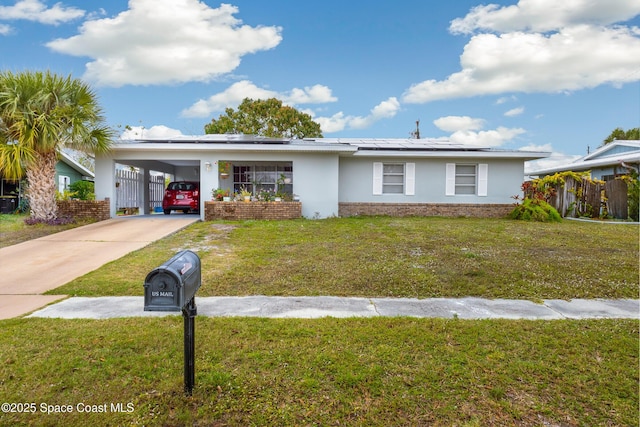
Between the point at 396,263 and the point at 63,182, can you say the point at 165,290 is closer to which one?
the point at 396,263

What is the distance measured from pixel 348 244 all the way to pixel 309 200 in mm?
5816

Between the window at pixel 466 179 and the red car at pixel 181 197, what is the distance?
1089cm

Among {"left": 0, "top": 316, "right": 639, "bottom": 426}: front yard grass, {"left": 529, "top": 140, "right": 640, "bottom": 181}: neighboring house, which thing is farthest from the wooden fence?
{"left": 0, "top": 316, "right": 639, "bottom": 426}: front yard grass

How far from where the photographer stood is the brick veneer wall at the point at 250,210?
13641 mm

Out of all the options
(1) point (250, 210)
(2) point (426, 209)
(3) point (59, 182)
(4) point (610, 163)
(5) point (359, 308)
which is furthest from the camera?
(3) point (59, 182)

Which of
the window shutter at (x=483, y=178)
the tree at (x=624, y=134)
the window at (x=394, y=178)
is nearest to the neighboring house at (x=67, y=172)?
the window at (x=394, y=178)

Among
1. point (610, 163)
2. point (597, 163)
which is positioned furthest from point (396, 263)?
point (597, 163)

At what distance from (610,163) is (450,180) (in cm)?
840

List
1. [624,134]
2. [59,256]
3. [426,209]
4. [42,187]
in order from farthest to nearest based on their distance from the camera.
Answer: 1. [624,134]
2. [426,209]
3. [42,187]
4. [59,256]

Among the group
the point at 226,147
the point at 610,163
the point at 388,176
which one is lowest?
the point at 388,176

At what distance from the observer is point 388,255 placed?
7695 mm

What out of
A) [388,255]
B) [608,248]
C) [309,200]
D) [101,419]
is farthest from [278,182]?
[101,419]

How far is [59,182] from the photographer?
19.5 meters

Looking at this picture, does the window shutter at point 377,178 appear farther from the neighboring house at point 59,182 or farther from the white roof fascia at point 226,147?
the neighboring house at point 59,182
